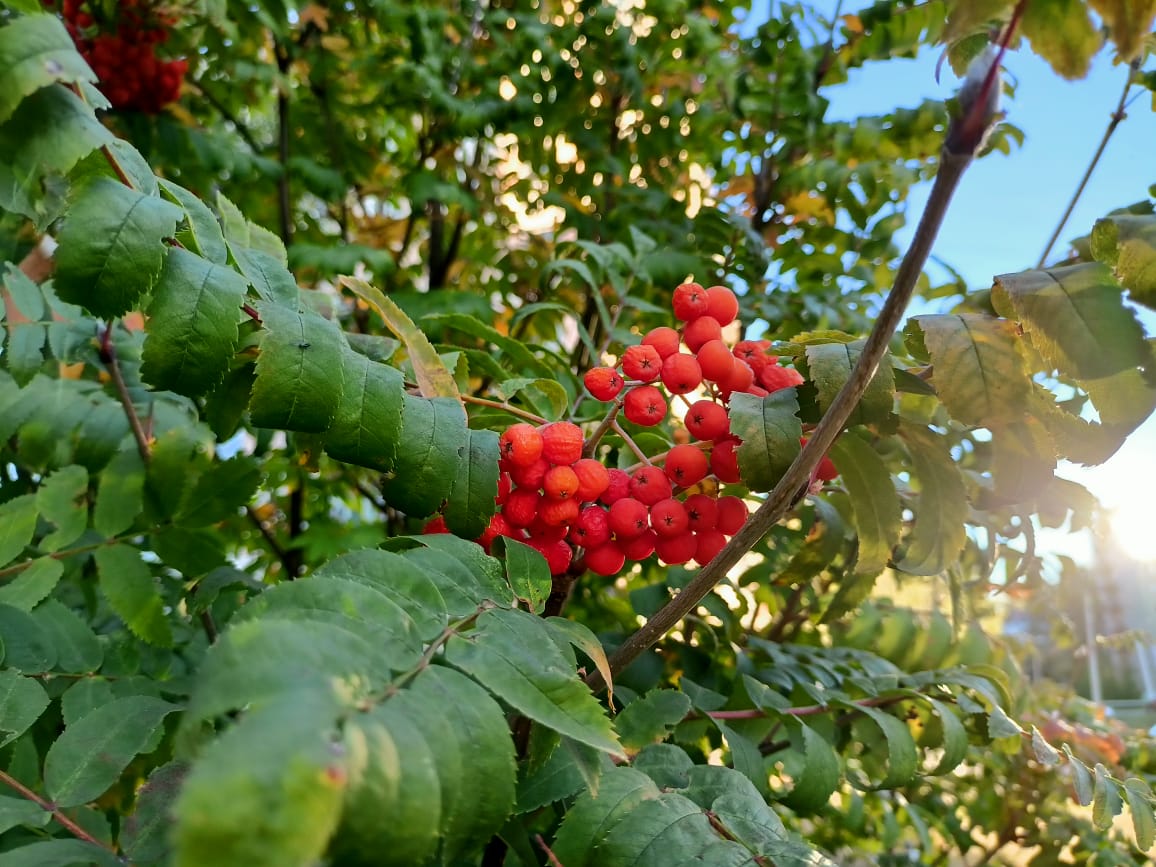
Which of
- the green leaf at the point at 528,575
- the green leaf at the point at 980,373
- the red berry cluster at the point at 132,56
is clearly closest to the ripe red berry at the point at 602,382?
the green leaf at the point at 528,575

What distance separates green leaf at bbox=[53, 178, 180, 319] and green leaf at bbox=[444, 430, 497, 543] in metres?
0.29

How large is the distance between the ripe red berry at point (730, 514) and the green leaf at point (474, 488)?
0.80ft

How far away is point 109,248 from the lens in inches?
23.3

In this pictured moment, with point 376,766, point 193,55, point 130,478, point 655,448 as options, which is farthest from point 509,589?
point 193,55

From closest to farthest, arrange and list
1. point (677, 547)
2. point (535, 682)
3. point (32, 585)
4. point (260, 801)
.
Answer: point (260, 801) < point (535, 682) < point (677, 547) < point (32, 585)

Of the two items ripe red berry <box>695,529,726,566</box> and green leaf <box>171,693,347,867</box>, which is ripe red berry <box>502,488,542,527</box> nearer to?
ripe red berry <box>695,529,726,566</box>

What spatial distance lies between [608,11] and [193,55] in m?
1.03

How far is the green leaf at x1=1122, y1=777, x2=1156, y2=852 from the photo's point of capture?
81 centimetres

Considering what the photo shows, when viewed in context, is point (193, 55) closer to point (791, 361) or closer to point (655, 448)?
point (655, 448)

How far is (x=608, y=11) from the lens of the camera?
1.74m

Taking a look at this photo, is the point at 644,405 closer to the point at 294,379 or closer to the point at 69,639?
the point at 294,379

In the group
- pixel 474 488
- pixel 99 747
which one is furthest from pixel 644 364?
pixel 99 747

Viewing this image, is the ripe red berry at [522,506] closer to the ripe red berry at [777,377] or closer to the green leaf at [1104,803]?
the ripe red berry at [777,377]

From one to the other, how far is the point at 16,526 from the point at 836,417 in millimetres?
972
